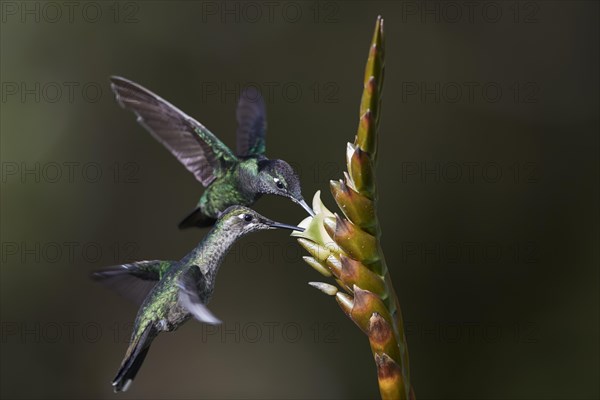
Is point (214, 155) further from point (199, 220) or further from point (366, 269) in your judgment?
point (366, 269)

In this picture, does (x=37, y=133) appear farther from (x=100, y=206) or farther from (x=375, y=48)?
(x=375, y=48)

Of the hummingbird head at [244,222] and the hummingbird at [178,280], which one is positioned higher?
the hummingbird head at [244,222]

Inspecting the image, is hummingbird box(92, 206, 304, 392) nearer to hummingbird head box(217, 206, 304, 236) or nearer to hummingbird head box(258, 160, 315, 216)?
hummingbird head box(217, 206, 304, 236)

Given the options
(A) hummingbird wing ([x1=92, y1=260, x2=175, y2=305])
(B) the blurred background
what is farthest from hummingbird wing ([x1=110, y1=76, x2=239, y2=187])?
(B) the blurred background

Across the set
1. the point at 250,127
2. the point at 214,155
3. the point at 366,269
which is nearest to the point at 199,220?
the point at 214,155

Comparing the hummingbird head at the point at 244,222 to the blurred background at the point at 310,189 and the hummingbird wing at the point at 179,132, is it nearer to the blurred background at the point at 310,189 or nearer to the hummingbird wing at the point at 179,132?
the hummingbird wing at the point at 179,132

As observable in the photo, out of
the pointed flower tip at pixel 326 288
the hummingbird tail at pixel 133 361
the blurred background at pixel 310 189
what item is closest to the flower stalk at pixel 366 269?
the pointed flower tip at pixel 326 288

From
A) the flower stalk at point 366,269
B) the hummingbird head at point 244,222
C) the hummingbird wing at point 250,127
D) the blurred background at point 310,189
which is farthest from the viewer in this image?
the blurred background at point 310,189
